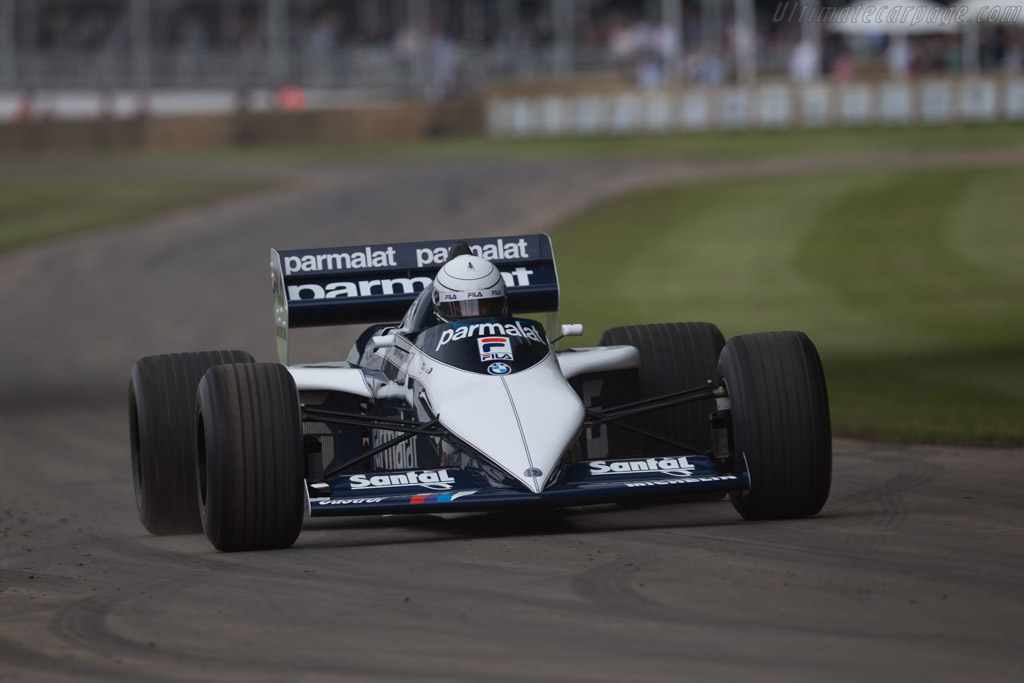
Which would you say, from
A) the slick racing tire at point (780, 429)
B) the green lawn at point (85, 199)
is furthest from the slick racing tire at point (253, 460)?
the green lawn at point (85, 199)

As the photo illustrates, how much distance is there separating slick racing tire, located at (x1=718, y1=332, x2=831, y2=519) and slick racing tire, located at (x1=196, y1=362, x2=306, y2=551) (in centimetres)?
229

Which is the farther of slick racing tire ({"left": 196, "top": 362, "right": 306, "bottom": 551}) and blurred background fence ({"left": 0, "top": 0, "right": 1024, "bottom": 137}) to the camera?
blurred background fence ({"left": 0, "top": 0, "right": 1024, "bottom": 137})

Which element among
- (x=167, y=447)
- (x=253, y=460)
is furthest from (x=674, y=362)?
(x=253, y=460)

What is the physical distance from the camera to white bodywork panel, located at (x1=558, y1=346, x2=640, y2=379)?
413 inches

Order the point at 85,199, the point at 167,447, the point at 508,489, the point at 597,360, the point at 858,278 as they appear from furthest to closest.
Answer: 1. the point at 85,199
2. the point at 858,278
3. the point at 597,360
4. the point at 167,447
5. the point at 508,489

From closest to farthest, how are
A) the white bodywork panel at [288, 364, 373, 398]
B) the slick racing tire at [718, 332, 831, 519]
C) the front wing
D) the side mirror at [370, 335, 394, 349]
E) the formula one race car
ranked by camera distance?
the front wing < the formula one race car < the slick racing tire at [718, 332, 831, 519] < the white bodywork panel at [288, 364, 373, 398] < the side mirror at [370, 335, 394, 349]

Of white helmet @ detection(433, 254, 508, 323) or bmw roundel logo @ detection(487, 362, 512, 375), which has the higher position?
white helmet @ detection(433, 254, 508, 323)

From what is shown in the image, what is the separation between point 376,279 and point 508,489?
10.8 ft

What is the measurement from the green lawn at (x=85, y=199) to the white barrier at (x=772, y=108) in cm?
1291

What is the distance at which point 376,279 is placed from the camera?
A: 460 inches

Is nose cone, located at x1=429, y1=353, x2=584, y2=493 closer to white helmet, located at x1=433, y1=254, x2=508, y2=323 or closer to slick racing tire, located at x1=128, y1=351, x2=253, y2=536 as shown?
white helmet, located at x1=433, y1=254, x2=508, y2=323

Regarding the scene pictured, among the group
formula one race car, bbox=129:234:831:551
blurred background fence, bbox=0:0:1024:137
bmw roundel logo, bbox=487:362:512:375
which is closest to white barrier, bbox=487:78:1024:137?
blurred background fence, bbox=0:0:1024:137

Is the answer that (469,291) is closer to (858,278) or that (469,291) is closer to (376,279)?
(376,279)

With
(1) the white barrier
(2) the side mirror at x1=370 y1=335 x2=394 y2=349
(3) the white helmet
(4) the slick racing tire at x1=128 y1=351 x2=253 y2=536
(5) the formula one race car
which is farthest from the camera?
(1) the white barrier
